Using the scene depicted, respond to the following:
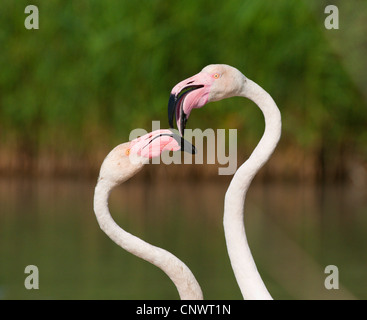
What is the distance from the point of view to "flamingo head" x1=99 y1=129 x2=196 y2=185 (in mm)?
3072

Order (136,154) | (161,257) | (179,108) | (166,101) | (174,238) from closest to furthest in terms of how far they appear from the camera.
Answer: (179,108) → (136,154) → (161,257) → (174,238) → (166,101)

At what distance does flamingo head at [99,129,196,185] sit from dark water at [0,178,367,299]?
6.15 metres

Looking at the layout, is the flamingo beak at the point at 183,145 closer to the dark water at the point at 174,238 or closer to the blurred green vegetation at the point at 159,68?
the dark water at the point at 174,238

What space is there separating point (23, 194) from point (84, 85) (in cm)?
235

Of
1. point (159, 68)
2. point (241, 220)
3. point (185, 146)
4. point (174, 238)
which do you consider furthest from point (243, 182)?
point (159, 68)

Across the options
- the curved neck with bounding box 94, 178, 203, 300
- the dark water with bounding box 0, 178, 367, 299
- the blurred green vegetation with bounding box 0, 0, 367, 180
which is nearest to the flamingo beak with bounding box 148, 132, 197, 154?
the curved neck with bounding box 94, 178, 203, 300

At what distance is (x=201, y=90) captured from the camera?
3.03 meters

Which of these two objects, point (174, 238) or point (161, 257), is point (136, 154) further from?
point (174, 238)

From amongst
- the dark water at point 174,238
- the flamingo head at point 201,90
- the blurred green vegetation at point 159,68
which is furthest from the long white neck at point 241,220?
the blurred green vegetation at point 159,68

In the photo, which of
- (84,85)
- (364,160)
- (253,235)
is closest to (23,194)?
(84,85)

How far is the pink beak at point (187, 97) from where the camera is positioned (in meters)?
2.97

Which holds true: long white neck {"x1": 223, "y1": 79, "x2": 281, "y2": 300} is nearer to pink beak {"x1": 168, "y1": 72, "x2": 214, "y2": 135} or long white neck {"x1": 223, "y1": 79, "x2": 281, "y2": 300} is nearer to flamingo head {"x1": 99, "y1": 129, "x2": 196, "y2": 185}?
pink beak {"x1": 168, "y1": 72, "x2": 214, "y2": 135}

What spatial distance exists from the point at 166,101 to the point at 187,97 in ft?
43.6

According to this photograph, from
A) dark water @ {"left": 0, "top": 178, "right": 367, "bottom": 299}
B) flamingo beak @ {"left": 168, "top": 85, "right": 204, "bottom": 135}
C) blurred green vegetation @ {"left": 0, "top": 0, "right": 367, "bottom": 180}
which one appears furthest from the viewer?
blurred green vegetation @ {"left": 0, "top": 0, "right": 367, "bottom": 180}
